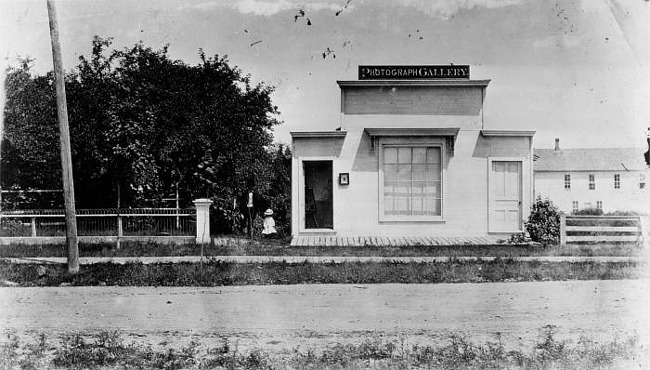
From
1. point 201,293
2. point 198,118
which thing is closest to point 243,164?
point 198,118

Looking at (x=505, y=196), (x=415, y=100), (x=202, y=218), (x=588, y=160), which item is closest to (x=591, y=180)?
(x=588, y=160)

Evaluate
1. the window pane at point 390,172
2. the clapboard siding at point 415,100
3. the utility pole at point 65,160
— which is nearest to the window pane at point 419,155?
the window pane at point 390,172

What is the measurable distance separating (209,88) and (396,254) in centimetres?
986

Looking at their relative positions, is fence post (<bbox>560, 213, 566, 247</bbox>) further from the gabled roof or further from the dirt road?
the gabled roof

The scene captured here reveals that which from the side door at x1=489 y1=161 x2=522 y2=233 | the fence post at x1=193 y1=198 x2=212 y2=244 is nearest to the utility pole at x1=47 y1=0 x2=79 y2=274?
the fence post at x1=193 y1=198 x2=212 y2=244

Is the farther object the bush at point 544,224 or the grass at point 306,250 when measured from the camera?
the bush at point 544,224

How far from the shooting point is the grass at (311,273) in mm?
9492

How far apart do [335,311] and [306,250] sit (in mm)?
5997

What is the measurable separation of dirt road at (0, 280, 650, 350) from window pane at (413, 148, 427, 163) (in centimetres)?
734

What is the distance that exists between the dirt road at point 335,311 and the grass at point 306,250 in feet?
10.9

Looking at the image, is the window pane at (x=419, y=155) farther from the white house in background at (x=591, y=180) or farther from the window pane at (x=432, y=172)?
the white house in background at (x=591, y=180)

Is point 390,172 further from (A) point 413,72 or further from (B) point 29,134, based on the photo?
(B) point 29,134

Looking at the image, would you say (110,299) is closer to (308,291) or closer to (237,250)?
(308,291)

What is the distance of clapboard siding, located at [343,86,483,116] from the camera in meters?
16.2
